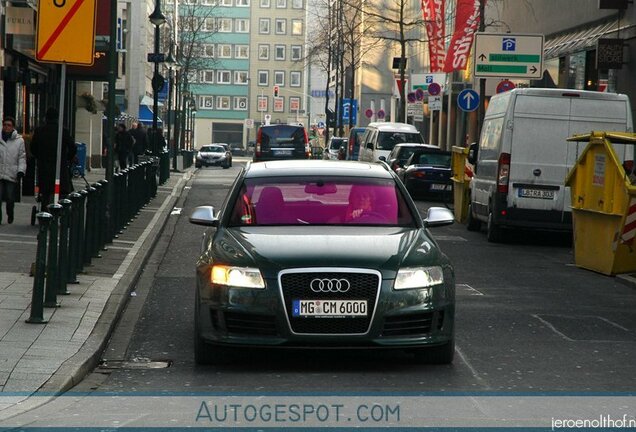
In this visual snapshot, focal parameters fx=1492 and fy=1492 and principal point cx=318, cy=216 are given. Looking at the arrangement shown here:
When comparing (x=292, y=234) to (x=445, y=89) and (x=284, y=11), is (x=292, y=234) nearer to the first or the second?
(x=445, y=89)

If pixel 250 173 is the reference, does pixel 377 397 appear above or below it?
below

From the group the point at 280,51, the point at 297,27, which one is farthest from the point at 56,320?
the point at 297,27

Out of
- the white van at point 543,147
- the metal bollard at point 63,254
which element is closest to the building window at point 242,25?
the white van at point 543,147

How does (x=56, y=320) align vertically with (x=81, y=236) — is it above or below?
below

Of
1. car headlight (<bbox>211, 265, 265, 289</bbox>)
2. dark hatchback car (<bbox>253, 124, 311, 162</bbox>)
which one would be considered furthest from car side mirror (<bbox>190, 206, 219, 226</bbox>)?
dark hatchback car (<bbox>253, 124, 311, 162</bbox>)

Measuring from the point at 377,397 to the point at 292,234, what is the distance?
1900mm

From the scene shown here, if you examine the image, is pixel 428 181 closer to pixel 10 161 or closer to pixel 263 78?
pixel 10 161

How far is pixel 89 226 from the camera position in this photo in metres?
17.3

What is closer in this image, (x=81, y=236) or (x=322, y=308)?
(x=322, y=308)

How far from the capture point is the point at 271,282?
995 cm

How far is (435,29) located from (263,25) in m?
122

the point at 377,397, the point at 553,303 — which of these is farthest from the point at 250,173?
the point at 553,303

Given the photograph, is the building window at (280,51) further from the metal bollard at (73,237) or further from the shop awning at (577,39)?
the metal bollard at (73,237)

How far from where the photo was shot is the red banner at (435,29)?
52812 mm
